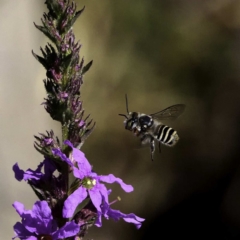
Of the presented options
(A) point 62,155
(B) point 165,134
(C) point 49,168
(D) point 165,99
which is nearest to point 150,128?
(B) point 165,134

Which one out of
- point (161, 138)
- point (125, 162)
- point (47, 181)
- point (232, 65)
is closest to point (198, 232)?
point (125, 162)

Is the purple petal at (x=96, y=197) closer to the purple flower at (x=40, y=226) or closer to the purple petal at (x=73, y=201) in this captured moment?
the purple petal at (x=73, y=201)

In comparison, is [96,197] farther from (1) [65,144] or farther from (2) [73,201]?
(1) [65,144]

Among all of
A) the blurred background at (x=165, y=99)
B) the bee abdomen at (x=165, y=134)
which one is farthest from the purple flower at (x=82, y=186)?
the blurred background at (x=165, y=99)

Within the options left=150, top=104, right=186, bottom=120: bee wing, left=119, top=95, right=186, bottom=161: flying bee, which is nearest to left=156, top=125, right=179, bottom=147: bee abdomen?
left=119, top=95, right=186, bottom=161: flying bee

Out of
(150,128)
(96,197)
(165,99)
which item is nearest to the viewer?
(96,197)

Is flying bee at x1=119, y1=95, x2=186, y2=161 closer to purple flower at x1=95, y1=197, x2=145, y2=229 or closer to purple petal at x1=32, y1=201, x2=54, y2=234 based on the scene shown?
purple flower at x1=95, y1=197, x2=145, y2=229
